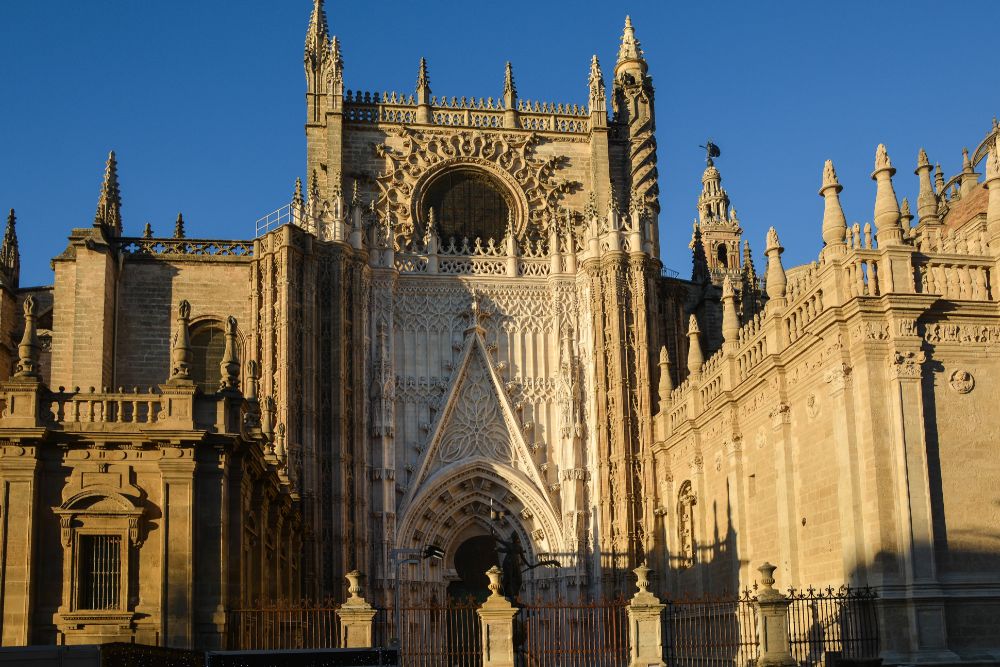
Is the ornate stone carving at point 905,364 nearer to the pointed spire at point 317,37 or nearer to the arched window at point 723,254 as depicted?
the pointed spire at point 317,37

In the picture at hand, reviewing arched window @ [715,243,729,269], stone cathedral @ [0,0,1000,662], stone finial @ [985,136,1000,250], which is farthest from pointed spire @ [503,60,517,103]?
arched window @ [715,243,729,269]

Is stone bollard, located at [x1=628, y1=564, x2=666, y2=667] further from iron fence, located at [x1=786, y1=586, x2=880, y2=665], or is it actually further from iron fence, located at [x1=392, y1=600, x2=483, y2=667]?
iron fence, located at [x1=392, y1=600, x2=483, y2=667]

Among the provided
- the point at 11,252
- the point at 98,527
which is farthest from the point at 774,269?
the point at 11,252

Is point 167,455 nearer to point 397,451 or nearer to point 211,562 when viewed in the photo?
point 211,562

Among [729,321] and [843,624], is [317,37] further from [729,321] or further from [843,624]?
[843,624]

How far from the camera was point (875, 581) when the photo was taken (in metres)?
19.4

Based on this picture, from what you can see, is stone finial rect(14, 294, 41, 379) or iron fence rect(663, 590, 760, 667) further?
iron fence rect(663, 590, 760, 667)

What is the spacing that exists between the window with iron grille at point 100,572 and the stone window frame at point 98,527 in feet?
0.18

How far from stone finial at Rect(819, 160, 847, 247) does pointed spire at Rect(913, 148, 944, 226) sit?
9.12 meters

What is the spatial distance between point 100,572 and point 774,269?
45.7ft

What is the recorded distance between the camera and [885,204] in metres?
20.7

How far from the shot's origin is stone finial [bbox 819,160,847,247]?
21438 mm

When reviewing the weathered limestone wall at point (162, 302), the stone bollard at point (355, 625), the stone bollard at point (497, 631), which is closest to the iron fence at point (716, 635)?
the stone bollard at point (497, 631)

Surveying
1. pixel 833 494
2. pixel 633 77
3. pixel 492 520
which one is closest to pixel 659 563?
pixel 492 520
